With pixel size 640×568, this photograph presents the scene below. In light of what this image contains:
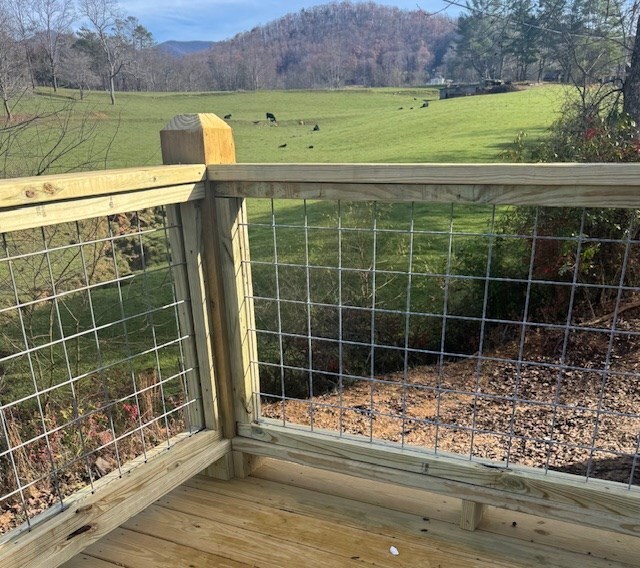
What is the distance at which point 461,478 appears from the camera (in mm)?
1631

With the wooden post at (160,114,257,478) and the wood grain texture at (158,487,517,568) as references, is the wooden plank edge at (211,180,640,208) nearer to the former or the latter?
the wooden post at (160,114,257,478)

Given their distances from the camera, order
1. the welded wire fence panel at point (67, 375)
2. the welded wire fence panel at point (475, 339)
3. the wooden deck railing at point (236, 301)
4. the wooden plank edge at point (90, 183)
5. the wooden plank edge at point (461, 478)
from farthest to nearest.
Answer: the welded wire fence panel at point (475, 339)
the welded wire fence panel at point (67, 375)
the wooden plank edge at point (461, 478)
the wooden deck railing at point (236, 301)
the wooden plank edge at point (90, 183)

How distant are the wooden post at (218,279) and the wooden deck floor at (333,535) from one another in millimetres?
224

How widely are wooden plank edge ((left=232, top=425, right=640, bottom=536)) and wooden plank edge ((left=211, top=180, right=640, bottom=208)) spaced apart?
81 centimetres

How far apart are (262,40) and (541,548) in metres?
14.4

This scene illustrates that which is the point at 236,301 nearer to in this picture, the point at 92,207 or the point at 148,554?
the point at 92,207

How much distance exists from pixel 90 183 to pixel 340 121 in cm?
1756

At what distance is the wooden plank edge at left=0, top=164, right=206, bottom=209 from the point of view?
117 centimetres

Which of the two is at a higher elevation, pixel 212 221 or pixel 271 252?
pixel 212 221

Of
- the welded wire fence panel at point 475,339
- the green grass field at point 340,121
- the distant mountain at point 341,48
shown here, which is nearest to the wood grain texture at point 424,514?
the welded wire fence panel at point 475,339

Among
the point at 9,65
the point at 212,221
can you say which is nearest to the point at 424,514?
the point at 212,221

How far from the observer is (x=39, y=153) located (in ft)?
13.8

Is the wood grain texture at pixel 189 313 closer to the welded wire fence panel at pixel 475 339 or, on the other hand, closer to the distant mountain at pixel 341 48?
the welded wire fence panel at pixel 475 339

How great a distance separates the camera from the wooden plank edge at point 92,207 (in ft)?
3.94
